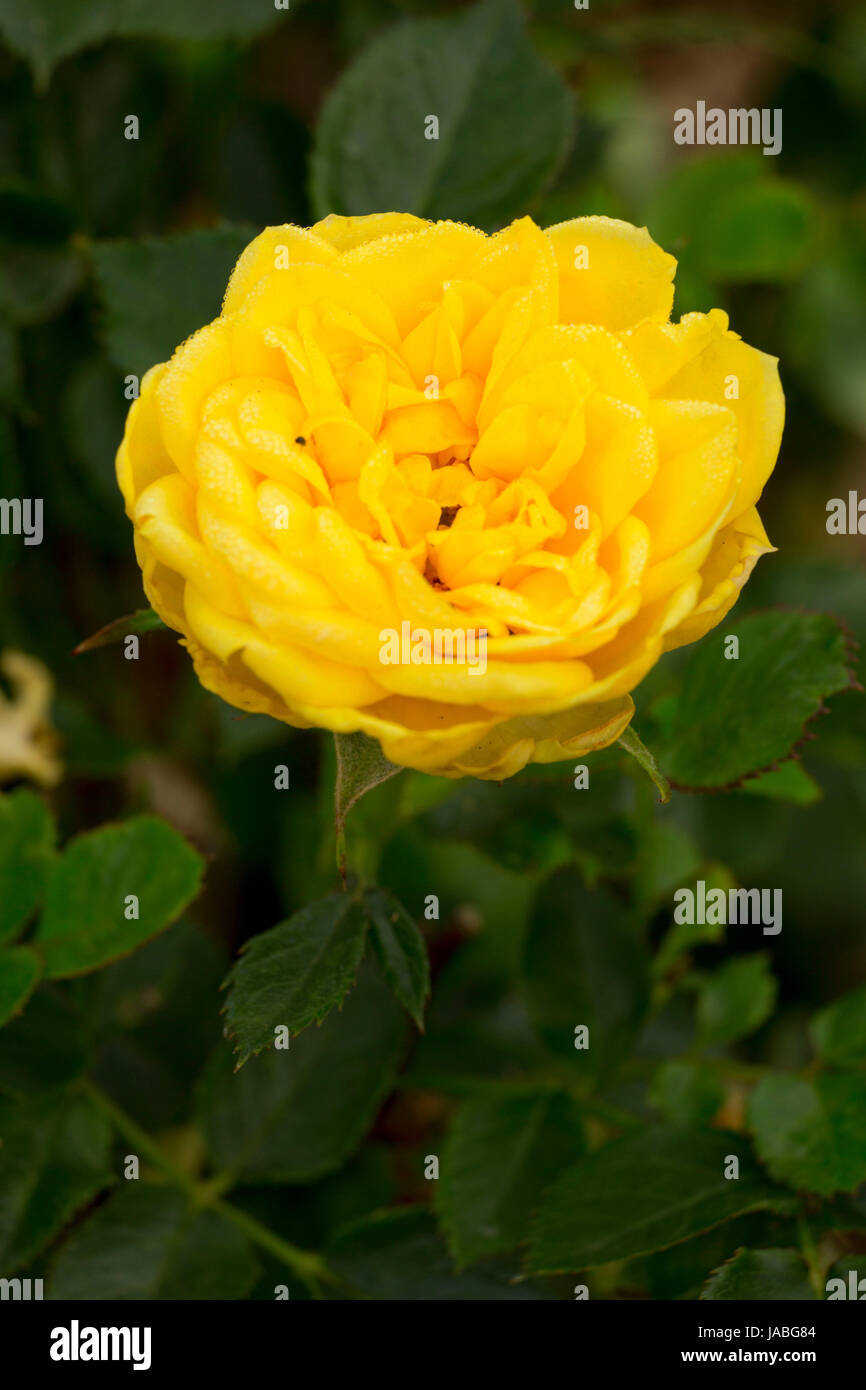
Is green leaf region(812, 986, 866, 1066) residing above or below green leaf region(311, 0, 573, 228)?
below

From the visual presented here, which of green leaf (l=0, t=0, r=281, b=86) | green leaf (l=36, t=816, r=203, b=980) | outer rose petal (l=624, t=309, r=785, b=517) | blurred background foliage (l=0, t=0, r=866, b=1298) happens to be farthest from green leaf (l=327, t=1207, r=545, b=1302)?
green leaf (l=0, t=0, r=281, b=86)

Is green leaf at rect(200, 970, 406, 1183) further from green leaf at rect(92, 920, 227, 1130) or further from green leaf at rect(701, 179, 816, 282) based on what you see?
green leaf at rect(701, 179, 816, 282)

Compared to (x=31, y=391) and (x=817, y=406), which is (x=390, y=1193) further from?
(x=817, y=406)

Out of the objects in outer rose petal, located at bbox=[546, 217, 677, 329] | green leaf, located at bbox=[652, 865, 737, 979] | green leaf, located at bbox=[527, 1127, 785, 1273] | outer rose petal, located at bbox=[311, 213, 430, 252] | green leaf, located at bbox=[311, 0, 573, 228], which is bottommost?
green leaf, located at bbox=[527, 1127, 785, 1273]

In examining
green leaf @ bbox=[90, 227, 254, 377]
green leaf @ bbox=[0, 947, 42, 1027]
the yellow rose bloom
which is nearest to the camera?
the yellow rose bloom

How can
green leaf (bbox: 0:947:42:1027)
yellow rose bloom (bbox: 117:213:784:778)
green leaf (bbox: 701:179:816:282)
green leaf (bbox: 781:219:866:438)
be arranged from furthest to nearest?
green leaf (bbox: 781:219:866:438) → green leaf (bbox: 701:179:816:282) → green leaf (bbox: 0:947:42:1027) → yellow rose bloom (bbox: 117:213:784:778)

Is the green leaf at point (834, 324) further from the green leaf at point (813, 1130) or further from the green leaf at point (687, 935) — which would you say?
the green leaf at point (813, 1130)
